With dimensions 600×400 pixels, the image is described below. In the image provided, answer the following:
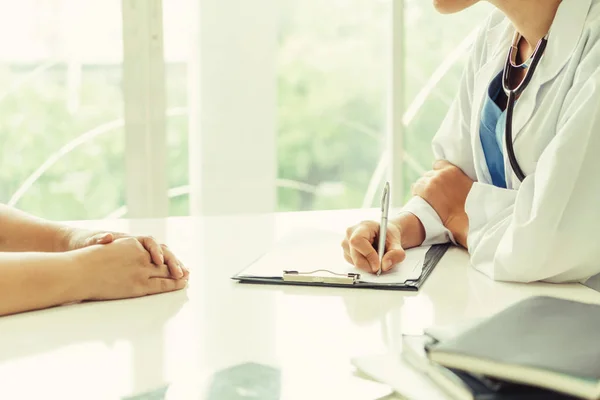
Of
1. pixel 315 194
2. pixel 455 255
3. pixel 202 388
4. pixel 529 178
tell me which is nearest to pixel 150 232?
pixel 455 255

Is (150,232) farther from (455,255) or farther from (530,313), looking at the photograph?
(530,313)

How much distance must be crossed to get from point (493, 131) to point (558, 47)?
8.6 inches

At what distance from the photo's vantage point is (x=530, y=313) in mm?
796

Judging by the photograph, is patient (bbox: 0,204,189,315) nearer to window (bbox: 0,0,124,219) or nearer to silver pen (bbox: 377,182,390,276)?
silver pen (bbox: 377,182,390,276)

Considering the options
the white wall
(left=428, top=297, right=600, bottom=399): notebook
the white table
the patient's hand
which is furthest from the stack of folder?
the white wall

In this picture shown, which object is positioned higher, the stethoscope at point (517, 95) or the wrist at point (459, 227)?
the stethoscope at point (517, 95)

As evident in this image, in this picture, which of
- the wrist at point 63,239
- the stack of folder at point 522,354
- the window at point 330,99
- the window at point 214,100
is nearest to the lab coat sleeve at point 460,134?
the wrist at point 63,239

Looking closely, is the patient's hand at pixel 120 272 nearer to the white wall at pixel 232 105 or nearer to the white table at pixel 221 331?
the white table at pixel 221 331

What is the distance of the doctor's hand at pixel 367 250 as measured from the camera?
1346mm

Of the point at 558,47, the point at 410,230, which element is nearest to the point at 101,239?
the point at 410,230

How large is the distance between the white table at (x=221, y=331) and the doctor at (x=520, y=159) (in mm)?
68

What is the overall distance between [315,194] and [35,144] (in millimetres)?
1402

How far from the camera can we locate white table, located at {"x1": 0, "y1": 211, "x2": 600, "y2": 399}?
860 mm

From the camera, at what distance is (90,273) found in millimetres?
1196
